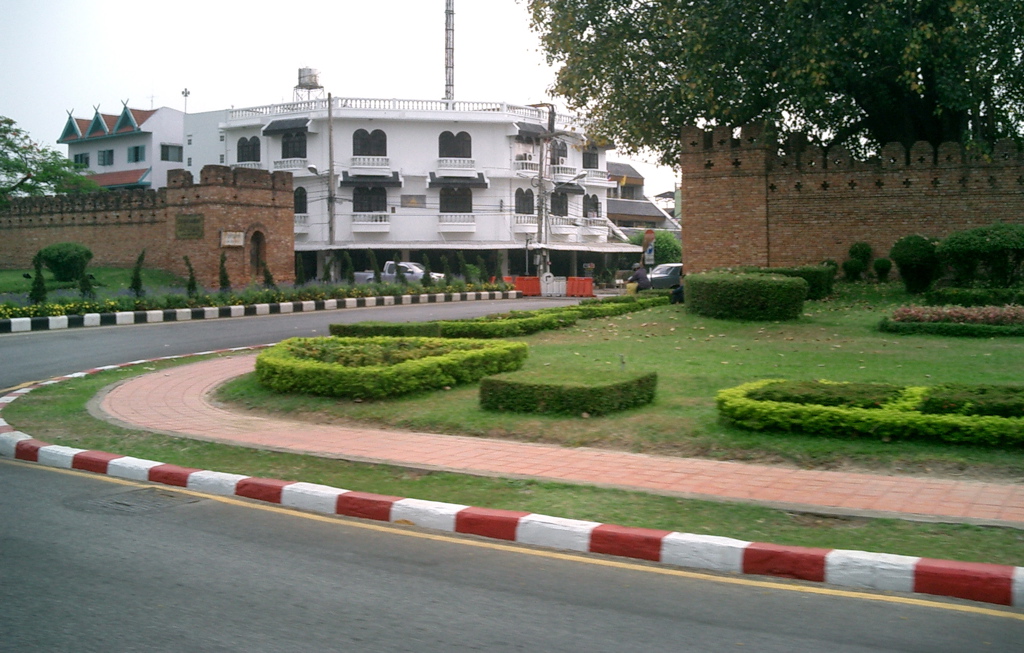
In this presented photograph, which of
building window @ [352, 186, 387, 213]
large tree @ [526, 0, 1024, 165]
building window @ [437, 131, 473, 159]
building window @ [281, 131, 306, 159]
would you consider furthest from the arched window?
large tree @ [526, 0, 1024, 165]

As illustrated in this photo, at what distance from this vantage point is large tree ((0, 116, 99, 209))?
48394 mm

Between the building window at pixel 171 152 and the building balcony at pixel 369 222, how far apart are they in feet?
53.5

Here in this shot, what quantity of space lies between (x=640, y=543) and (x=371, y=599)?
5.24ft

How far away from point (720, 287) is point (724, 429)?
9033 mm

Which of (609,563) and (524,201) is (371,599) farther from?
(524,201)

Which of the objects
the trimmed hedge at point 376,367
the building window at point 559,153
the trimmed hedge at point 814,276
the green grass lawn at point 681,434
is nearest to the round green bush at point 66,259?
the green grass lawn at point 681,434

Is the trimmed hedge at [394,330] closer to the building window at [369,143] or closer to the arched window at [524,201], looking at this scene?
the building window at [369,143]

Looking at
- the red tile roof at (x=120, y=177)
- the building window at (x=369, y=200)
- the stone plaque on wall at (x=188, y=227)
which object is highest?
the red tile roof at (x=120, y=177)

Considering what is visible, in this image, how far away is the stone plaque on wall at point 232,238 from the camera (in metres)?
35.5

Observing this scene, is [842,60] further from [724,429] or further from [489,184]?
[489,184]

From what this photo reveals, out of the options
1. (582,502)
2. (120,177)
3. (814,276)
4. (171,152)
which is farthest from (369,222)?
(582,502)

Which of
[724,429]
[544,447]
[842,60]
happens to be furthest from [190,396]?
[842,60]

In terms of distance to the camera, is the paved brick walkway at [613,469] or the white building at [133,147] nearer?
the paved brick walkway at [613,469]

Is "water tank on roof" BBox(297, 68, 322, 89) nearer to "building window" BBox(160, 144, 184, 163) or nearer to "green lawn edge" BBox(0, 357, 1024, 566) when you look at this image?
"building window" BBox(160, 144, 184, 163)
